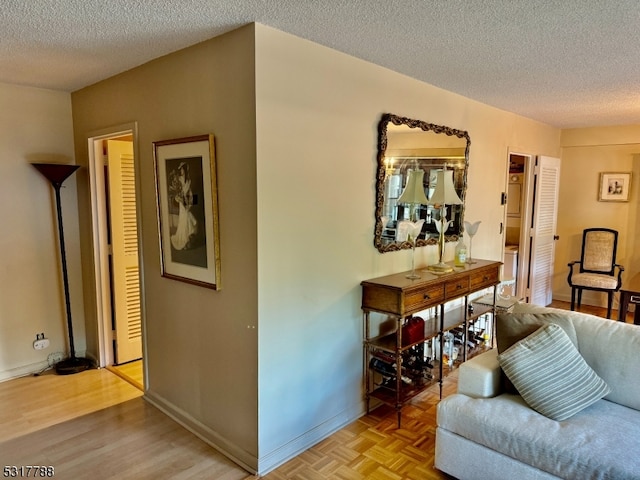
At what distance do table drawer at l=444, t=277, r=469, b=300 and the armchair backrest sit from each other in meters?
3.19

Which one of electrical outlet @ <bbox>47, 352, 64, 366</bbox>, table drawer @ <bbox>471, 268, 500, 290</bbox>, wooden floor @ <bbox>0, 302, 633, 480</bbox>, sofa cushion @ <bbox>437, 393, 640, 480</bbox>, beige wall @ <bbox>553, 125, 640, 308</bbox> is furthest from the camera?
beige wall @ <bbox>553, 125, 640, 308</bbox>

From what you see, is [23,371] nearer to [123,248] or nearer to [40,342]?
[40,342]

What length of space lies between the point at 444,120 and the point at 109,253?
309cm

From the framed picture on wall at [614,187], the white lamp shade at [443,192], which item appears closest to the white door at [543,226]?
the framed picture on wall at [614,187]

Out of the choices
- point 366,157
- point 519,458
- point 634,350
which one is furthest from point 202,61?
point 634,350

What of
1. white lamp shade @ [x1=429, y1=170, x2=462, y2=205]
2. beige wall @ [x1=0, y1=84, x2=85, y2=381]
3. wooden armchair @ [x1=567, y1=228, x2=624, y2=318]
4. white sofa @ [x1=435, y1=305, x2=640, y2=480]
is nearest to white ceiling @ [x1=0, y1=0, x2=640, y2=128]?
beige wall @ [x1=0, y1=84, x2=85, y2=381]

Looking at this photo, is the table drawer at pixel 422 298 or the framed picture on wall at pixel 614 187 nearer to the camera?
the table drawer at pixel 422 298

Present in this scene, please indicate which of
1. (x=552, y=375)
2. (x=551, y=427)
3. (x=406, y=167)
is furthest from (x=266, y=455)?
(x=406, y=167)

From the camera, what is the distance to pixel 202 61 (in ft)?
8.13

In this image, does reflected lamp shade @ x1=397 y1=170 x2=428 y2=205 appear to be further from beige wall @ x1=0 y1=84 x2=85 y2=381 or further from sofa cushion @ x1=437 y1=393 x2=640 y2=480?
beige wall @ x1=0 y1=84 x2=85 y2=381

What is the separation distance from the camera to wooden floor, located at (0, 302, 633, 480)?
2412mm

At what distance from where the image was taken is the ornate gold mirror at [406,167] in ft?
9.88

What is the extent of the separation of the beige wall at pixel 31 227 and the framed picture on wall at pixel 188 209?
154 centimetres

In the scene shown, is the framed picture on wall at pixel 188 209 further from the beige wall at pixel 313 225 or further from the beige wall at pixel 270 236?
the beige wall at pixel 313 225
